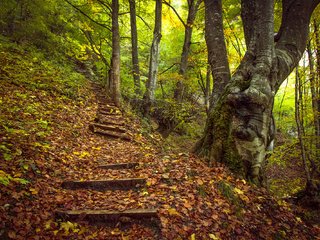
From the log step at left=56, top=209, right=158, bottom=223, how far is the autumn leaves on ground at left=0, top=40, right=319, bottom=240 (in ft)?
0.20

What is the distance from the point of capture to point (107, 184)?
3947 mm

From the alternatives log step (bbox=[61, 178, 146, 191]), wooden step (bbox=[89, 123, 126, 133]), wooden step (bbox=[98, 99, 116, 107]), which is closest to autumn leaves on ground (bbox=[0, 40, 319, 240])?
log step (bbox=[61, 178, 146, 191])

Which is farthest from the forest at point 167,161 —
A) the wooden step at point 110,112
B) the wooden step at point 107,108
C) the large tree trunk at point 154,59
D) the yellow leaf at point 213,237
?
the large tree trunk at point 154,59

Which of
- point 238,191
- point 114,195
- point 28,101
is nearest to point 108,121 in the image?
point 28,101

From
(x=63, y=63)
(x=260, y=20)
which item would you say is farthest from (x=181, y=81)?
(x=260, y=20)

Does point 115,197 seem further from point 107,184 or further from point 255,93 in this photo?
point 255,93

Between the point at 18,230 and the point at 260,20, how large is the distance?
5.22 m

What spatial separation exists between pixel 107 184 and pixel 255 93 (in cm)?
304

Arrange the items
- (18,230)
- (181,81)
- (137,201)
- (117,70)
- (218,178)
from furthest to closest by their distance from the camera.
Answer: (181,81)
(117,70)
(218,178)
(137,201)
(18,230)

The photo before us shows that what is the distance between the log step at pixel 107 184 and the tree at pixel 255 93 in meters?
1.59

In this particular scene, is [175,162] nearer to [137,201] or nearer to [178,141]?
[137,201]

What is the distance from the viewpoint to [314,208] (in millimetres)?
5027

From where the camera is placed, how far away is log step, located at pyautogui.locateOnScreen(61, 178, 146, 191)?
3.91 meters

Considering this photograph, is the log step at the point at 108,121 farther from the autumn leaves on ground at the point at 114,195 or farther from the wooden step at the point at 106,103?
the autumn leaves on ground at the point at 114,195
